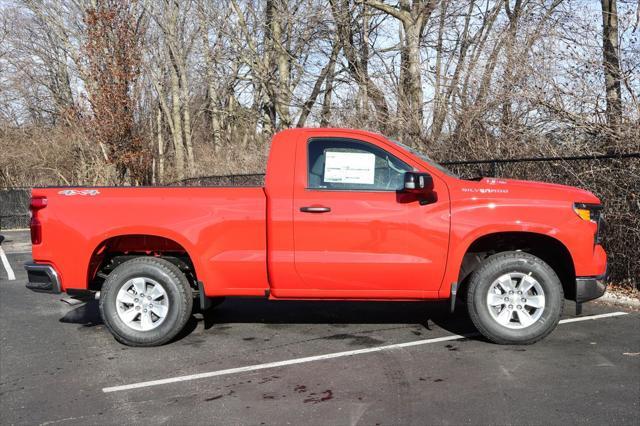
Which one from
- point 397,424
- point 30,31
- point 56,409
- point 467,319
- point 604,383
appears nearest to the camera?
point 397,424

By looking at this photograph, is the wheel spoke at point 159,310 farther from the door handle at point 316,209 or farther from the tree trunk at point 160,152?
the tree trunk at point 160,152

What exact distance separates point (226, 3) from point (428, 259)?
18.0 m

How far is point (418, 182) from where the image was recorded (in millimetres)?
4699

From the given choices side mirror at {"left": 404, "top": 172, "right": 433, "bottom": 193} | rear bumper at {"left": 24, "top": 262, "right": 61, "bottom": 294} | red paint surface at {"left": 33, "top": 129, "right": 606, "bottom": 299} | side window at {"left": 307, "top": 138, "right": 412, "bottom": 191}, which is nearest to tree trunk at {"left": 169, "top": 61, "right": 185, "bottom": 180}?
rear bumper at {"left": 24, "top": 262, "right": 61, "bottom": 294}

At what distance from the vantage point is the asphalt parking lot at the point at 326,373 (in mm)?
3623

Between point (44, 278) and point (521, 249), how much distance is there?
463cm

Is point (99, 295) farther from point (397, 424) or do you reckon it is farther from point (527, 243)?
point (527, 243)

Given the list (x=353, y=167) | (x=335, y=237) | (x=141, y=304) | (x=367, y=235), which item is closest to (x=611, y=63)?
(x=353, y=167)

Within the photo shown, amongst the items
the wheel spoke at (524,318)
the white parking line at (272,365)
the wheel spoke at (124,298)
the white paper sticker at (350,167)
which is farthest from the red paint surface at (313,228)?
the wheel spoke at (524,318)

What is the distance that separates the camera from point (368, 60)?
1405cm

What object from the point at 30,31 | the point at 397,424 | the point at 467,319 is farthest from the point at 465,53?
the point at 30,31

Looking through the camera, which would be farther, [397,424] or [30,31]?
[30,31]

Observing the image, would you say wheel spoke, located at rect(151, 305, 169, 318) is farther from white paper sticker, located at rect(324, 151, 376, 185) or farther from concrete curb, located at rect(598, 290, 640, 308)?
concrete curb, located at rect(598, 290, 640, 308)

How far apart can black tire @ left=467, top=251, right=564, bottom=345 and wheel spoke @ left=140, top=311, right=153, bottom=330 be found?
3.03m
